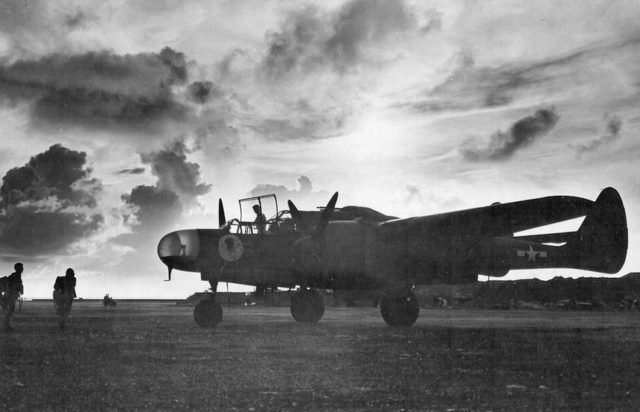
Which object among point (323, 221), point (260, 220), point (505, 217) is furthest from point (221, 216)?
point (505, 217)

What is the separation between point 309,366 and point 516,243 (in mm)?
13545

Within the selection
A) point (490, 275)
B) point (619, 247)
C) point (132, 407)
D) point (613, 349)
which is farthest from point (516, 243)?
point (132, 407)

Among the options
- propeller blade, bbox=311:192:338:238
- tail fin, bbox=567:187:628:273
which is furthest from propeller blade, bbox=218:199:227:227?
tail fin, bbox=567:187:628:273

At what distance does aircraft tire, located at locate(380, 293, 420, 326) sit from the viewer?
Answer: 1989 centimetres

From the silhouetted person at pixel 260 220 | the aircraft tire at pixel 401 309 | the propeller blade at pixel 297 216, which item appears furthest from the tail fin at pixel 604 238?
the silhouetted person at pixel 260 220

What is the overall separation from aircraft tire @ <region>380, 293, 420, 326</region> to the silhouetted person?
443 cm

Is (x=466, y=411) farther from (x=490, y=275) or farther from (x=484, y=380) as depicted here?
(x=490, y=275)

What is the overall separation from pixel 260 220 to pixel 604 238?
→ 1256 centimetres

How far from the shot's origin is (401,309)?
19.9m

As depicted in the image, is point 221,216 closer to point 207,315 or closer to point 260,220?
point 260,220

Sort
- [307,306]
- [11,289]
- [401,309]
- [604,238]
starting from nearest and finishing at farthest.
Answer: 1. [11,289]
2. [401,309]
3. [307,306]
4. [604,238]

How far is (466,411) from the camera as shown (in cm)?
600

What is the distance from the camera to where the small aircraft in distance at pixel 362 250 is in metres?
18.4

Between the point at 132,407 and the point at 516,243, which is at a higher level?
the point at 516,243
